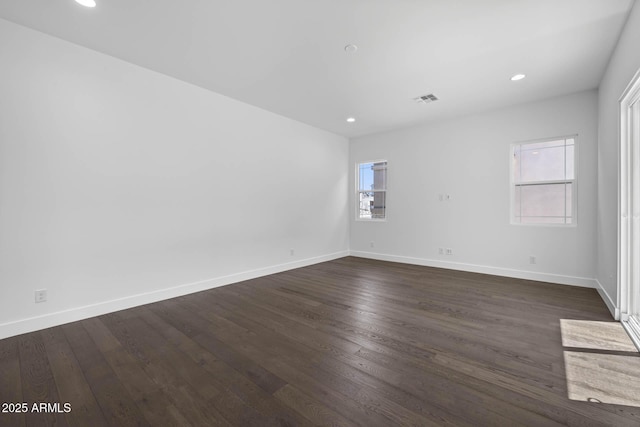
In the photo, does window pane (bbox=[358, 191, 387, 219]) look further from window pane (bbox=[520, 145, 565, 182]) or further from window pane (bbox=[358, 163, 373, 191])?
window pane (bbox=[520, 145, 565, 182])

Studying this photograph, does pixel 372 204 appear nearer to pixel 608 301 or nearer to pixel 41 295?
pixel 608 301

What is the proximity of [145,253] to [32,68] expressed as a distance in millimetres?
2029

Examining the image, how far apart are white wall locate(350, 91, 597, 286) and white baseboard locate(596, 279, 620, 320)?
1.33ft

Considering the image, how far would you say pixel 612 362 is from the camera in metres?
1.97

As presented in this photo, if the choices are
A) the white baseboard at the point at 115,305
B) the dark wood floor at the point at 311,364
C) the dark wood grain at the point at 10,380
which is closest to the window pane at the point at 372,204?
the white baseboard at the point at 115,305

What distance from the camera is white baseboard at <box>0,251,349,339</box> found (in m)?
2.43

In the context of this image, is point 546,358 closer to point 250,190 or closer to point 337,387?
point 337,387

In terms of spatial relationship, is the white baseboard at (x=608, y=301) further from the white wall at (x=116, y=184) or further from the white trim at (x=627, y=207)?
the white wall at (x=116, y=184)

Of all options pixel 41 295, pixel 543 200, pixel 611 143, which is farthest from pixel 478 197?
pixel 41 295

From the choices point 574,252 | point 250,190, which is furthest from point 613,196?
point 250,190

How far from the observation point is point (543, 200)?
4184mm

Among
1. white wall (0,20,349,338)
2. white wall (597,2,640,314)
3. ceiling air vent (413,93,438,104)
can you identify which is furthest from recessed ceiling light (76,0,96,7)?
white wall (597,2,640,314)

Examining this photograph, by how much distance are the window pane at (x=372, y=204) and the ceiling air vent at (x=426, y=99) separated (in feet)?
7.18

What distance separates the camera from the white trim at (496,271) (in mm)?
3869
